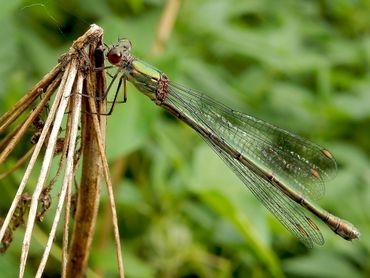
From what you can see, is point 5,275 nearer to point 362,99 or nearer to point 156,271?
point 156,271

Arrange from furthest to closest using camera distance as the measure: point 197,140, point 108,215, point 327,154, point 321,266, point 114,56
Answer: point 197,140, point 321,266, point 108,215, point 327,154, point 114,56

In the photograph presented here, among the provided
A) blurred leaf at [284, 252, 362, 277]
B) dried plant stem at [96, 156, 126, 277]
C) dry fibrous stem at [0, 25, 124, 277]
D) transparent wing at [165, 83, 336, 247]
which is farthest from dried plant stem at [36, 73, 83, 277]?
blurred leaf at [284, 252, 362, 277]

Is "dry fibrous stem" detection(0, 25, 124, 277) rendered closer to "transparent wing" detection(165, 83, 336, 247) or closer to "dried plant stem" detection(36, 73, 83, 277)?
"dried plant stem" detection(36, 73, 83, 277)

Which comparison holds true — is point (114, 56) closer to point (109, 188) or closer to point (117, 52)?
point (117, 52)

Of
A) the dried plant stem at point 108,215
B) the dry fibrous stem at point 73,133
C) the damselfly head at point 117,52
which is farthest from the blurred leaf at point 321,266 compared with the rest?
the dry fibrous stem at point 73,133

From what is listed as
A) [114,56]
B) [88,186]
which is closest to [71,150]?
[88,186]

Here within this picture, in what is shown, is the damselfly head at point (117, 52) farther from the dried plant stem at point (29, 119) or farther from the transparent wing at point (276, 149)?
the transparent wing at point (276, 149)

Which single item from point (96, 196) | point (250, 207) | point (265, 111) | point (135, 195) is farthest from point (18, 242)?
point (265, 111)
